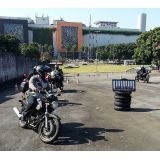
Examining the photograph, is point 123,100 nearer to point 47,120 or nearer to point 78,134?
point 78,134

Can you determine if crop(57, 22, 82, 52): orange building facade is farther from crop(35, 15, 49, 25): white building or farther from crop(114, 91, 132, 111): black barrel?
crop(114, 91, 132, 111): black barrel

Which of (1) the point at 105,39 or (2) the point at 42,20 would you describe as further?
(2) the point at 42,20

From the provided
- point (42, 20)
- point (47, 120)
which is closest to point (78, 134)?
point (47, 120)

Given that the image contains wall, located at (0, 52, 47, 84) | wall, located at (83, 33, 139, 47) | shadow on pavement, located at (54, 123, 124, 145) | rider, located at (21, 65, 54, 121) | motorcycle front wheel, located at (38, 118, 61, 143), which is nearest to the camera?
motorcycle front wheel, located at (38, 118, 61, 143)

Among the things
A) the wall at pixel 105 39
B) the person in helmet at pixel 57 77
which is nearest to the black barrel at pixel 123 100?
the person in helmet at pixel 57 77

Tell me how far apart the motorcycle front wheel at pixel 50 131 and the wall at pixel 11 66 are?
15.9 meters

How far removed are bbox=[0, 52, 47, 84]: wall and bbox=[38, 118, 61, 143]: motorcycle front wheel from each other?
625 inches

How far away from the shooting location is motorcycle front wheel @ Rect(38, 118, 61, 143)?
4836 mm

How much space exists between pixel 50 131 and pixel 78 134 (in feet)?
3.58

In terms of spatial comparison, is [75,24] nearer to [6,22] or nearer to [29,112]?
[6,22]

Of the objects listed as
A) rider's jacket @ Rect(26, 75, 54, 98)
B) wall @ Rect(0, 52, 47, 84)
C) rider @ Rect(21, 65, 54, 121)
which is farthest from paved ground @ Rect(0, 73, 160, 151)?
wall @ Rect(0, 52, 47, 84)

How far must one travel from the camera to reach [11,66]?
22422 millimetres

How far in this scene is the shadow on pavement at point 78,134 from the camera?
16.9 ft

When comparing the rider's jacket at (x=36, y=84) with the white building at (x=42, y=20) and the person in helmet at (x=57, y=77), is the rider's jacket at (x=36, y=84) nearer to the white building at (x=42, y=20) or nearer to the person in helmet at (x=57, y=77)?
the person in helmet at (x=57, y=77)
